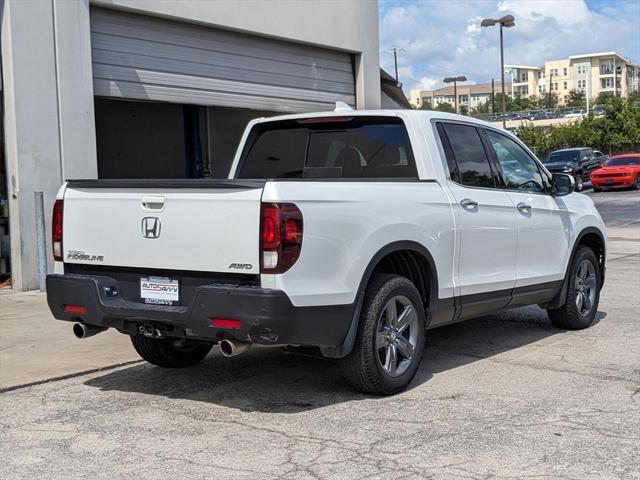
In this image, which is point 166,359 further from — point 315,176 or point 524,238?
point 524,238

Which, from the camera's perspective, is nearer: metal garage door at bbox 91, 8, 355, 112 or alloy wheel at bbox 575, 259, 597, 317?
alloy wheel at bbox 575, 259, 597, 317

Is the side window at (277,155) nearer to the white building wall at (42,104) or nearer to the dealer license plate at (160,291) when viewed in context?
the dealer license plate at (160,291)

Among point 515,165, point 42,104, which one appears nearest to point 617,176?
point 42,104

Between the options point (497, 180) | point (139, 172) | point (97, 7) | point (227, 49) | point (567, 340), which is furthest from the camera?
point (139, 172)

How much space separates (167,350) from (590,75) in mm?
169823

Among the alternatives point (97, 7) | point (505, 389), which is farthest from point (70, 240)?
point (97, 7)

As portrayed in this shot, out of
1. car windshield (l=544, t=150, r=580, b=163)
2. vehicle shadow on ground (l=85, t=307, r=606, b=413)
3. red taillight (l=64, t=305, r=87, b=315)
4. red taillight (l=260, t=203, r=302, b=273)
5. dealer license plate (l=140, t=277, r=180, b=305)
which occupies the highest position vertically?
car windshield (l=544, t=150, r=580, b=163)

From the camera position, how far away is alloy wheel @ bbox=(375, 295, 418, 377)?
19.0 feet

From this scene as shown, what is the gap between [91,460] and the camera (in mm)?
4641

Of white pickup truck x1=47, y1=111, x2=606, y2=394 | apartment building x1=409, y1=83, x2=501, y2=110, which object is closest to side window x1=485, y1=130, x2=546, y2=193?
white pickup truck x1=47, y1=111, x2=606, y2=394

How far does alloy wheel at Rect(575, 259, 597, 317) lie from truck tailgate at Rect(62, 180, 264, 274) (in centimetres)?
413

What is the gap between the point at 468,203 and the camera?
21.5ft

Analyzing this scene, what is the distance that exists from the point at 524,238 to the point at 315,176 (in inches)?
72.7

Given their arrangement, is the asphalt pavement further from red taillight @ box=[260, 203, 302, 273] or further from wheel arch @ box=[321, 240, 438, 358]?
red taillight @ box=[260, 203, 302, 273]
